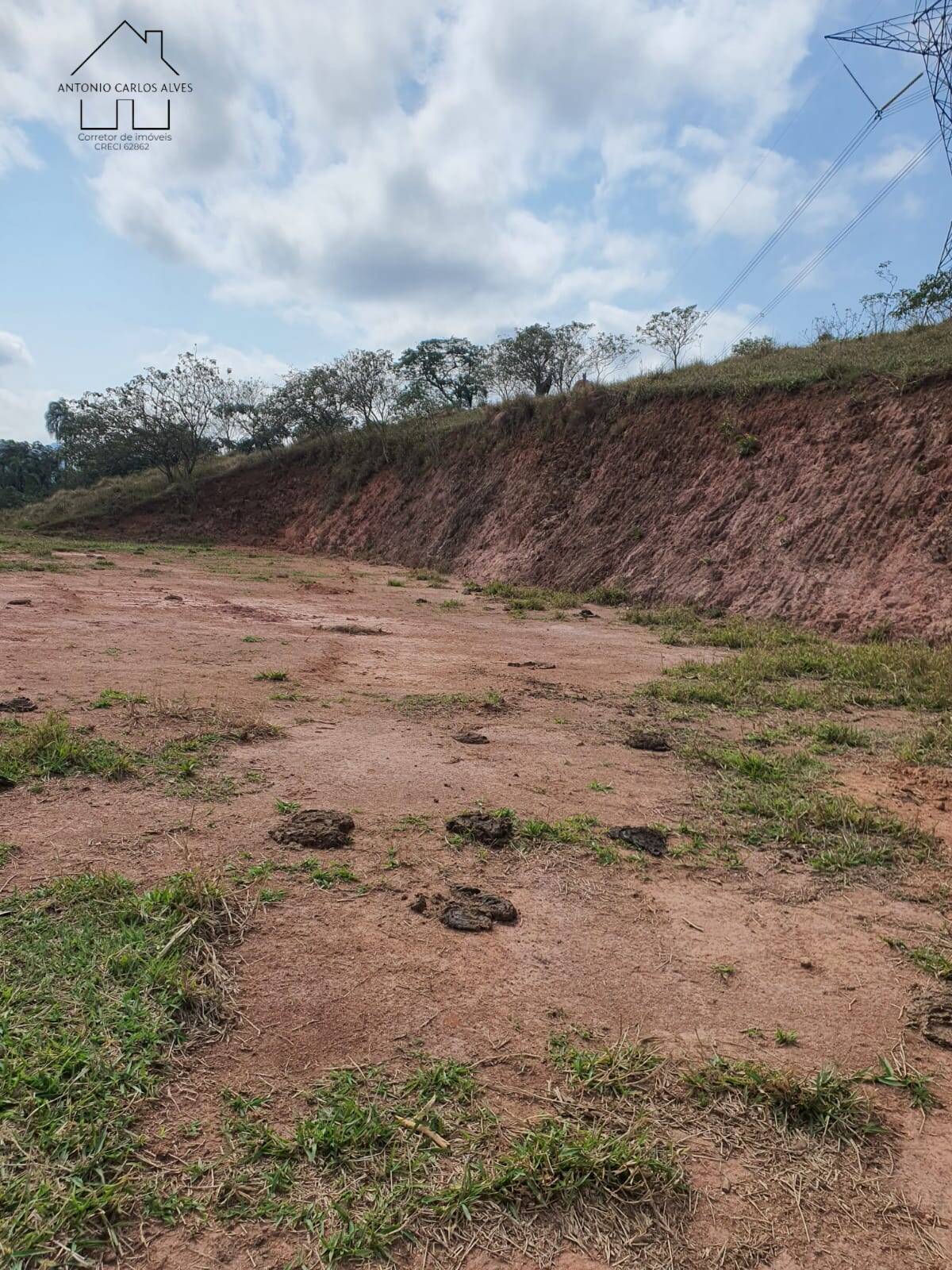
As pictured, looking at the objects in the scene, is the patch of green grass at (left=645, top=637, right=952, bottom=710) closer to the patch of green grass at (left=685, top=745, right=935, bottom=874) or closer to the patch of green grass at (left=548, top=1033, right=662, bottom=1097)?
the patch of green grass at (left=685, top=745, right=935, bottom=874)

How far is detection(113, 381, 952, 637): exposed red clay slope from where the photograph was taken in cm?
1273

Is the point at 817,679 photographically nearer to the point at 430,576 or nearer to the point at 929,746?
the point at 929,746

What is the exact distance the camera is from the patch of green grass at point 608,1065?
241 cm

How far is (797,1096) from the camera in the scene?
7.81 ft

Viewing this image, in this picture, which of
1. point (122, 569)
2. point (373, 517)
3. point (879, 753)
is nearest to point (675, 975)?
→ point (879, 753)

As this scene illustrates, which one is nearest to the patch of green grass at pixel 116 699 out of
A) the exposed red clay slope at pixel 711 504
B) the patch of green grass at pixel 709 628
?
the patch of green grass at pixel 709 628

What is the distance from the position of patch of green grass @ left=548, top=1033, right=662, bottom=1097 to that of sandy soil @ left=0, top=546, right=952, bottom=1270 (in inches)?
3.9

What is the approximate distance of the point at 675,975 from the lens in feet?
10.1

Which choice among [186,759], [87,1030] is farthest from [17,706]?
[87,1030]

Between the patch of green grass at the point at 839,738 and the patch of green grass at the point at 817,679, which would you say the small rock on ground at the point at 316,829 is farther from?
the patch of green grass at the point at 817,679

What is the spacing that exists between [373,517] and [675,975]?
25.8 metres

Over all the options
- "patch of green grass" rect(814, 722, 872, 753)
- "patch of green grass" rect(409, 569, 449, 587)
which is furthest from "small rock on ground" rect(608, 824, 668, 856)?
"patch of green grass" rect(409, 569, 449, 587)

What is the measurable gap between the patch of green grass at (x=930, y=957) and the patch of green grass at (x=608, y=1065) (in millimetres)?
1448

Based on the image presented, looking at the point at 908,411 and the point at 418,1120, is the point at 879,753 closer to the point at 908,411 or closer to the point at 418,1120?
the point at 418,1120
